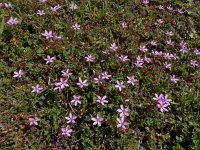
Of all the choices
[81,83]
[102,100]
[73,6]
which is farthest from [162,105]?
[73,6]

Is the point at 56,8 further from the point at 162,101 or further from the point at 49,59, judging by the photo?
the point at 162,101

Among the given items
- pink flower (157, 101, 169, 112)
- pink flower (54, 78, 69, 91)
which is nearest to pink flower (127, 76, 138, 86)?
pink flower (157, 101, 169, 112)

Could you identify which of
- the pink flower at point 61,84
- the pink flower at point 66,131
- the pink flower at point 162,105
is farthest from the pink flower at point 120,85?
the pink flower at point 66,131

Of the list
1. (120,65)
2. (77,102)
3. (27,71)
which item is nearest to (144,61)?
(120,65)

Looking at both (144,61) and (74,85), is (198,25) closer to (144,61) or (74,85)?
(144,61)

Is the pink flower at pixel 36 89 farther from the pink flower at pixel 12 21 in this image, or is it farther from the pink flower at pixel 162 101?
the pink flower at pixel 162 101

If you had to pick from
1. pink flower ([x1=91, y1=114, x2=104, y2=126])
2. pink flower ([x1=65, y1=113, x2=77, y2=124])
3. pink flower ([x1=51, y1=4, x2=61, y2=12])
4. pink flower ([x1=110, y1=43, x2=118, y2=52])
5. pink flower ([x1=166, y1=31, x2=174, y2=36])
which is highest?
pink flower ([x1=51, y1=4, x2=61, y2=12])

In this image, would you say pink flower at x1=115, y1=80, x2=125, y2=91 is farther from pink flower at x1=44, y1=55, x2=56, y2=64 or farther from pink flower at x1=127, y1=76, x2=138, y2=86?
pink flower at x1=44, y1=55, x2=56, y2=64

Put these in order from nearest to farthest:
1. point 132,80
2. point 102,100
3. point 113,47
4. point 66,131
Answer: point 66,131 < point 102,100 < point 132,80 < point 113,47

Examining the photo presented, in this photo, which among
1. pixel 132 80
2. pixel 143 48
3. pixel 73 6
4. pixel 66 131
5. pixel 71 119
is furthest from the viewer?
pixel 73 6

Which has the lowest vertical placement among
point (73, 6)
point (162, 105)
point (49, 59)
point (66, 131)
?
point (66, 131)

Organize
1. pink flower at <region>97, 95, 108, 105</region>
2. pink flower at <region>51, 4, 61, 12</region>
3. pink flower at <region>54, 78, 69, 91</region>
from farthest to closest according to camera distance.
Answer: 1. pink flower at <region>51, 4, 61, 12</region>
2. pink flower at <region>54, 78, 69, 91</region>
3. pink flower at <region>97, 95, 108, 105</region>
